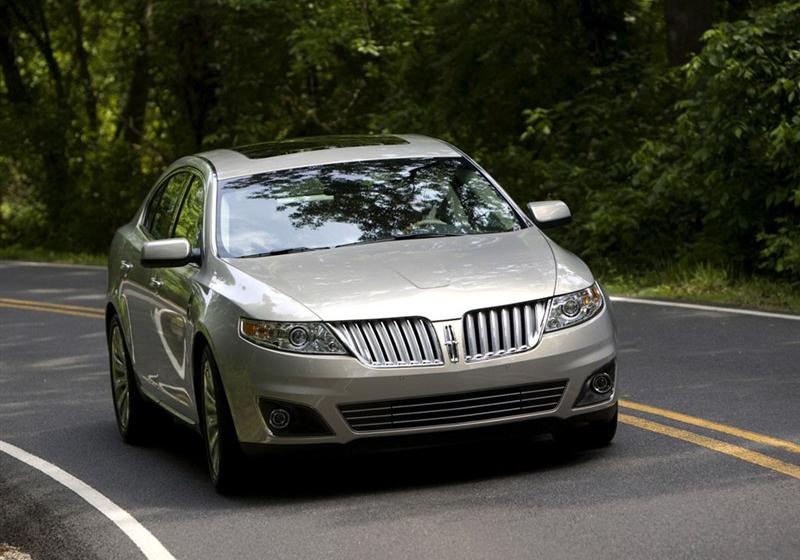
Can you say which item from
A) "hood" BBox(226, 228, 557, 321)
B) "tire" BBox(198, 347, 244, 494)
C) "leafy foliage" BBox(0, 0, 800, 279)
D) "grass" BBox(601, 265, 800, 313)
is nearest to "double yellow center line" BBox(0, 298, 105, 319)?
"grass" BBox(601, 265, 800, 313)

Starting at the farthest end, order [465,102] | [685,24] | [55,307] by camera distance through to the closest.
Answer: [465,102], [685,24], [55,307]

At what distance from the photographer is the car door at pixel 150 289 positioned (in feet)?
32.2

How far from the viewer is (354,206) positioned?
934 cm

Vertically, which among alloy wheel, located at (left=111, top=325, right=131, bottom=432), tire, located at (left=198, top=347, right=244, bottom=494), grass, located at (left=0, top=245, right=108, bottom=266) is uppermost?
tire, located at (left=198, top=347, right=244, bottom=494)

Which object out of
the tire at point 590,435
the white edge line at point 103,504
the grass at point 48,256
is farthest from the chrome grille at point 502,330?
the grass at point 48,256

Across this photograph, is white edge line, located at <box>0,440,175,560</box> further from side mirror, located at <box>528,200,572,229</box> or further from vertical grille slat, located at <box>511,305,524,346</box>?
side mirror, located at <box>528,200,572,229</box>

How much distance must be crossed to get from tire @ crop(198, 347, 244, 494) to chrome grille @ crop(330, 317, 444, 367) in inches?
30.1

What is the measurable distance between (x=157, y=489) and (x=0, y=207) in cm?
3283

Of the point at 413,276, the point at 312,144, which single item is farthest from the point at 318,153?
the point at 413,276

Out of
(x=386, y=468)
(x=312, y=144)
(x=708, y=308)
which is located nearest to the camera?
(x=386, y=468)

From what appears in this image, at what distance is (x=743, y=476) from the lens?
25.9 ft

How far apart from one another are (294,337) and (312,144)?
8.13 ft

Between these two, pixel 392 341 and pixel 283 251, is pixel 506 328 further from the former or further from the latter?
pixel 283 251

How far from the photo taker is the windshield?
9078mm
